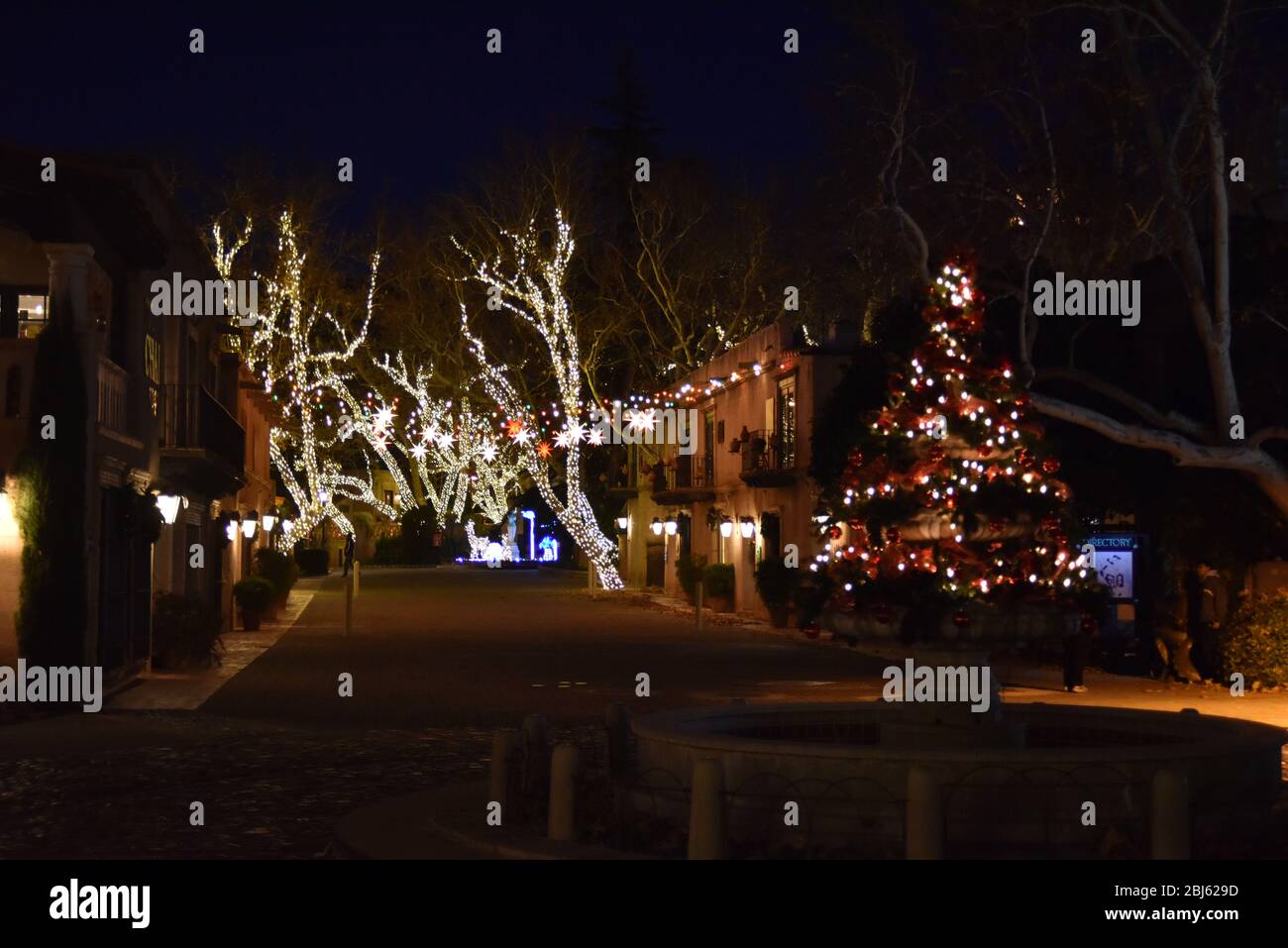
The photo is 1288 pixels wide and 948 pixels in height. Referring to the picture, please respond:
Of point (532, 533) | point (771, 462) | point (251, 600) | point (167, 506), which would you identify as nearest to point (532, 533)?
point (532, 533)

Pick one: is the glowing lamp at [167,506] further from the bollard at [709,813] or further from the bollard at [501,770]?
the bollard at [709,813]

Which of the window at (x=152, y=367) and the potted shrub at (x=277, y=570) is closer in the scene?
the window at (x=152, y=367)

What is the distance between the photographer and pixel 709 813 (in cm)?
977

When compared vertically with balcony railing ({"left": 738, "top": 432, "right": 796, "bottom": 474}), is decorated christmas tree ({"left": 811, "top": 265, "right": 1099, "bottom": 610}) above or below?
below

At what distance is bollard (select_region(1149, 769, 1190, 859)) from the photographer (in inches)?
373

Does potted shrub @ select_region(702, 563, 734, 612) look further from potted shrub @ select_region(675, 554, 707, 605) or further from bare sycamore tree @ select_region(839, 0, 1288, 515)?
bare sycamore tree @ select_region(839, 0, 1288, 515)

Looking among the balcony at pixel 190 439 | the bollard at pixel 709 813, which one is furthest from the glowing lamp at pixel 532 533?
the bollard at pixel 709 813

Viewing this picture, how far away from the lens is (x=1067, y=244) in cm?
2444

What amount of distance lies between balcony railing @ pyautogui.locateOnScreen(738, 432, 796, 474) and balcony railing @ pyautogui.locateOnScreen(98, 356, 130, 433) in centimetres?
2084

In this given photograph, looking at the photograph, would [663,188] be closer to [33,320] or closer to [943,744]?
[33,320]

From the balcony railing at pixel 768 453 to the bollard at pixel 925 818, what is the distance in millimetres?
32311

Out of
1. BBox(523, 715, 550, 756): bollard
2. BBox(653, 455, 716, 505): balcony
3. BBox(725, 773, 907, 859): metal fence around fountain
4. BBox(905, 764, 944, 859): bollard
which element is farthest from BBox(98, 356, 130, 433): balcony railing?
BBox(653, 455, 716, 505): balcony

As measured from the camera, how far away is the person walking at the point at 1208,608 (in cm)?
2600
